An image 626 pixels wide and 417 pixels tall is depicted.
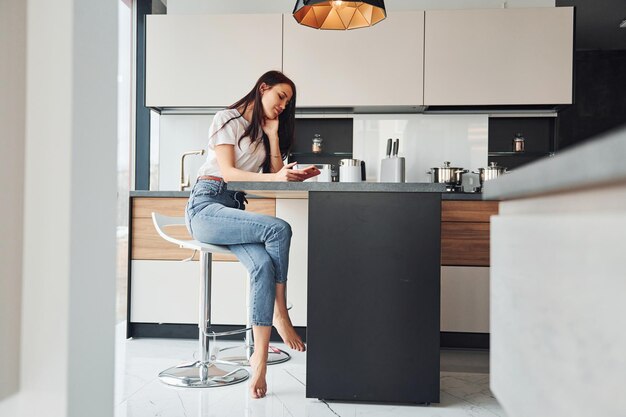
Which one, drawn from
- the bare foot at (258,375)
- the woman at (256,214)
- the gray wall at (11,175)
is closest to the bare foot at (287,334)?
the woman at (256,214)

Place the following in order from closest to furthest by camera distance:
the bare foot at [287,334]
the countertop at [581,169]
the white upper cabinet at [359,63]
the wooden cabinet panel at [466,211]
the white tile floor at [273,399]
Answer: the countertop at [581,169], the white tile floor at [273,399], the bare foot at [287,334], the wooden cabinet panel at [466,211], the white upper cabinet at [359,63]

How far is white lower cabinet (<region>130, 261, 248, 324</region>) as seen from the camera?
381 cm

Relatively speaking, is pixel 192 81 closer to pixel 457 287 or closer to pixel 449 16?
pixel 449 16

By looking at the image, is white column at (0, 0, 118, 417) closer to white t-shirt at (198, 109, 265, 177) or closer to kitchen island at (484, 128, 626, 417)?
kitchen island at (484, 128, 626, 417)

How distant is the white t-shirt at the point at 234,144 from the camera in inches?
107

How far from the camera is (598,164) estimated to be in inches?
18.6

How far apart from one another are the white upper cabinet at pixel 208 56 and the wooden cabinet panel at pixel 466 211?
1.50 meters

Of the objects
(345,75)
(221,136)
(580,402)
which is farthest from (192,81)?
(580,402)

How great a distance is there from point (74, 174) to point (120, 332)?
296cm

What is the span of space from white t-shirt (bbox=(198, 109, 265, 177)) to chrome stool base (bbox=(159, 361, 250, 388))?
0.91 m

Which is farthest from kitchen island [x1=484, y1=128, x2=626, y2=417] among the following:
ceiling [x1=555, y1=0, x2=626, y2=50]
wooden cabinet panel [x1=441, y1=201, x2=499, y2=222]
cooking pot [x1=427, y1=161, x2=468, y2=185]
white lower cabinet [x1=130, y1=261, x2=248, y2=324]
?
ceiling [x1=555, y1=0, x2=626, y2=50]

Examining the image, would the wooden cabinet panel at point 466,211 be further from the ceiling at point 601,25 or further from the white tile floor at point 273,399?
the ceiling at point 601,25

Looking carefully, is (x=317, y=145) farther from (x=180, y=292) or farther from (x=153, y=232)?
(x=180, y=292)

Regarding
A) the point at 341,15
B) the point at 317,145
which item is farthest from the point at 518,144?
the point at 341,15
